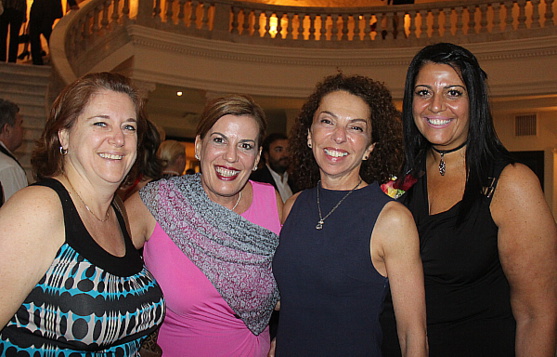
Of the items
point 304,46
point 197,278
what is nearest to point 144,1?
point 304,46

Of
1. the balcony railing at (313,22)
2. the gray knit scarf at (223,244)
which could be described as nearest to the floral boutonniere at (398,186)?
the gray knit scarf at (223,244)

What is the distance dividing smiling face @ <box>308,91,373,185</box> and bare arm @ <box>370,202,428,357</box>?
33 cm

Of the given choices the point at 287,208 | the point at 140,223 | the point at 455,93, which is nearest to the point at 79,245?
the point at 140,223

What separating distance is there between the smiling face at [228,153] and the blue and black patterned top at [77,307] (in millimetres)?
597

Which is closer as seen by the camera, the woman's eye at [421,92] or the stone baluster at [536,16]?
the woman's eye at [421,92]

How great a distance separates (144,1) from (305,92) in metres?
3.22

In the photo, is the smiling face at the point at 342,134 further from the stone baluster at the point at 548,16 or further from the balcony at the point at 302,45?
the stone baluster at the point at 548,16

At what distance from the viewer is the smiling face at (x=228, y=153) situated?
2.15 metres

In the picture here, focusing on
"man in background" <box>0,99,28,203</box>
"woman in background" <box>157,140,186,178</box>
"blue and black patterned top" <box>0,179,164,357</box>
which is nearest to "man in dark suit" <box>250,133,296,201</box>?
"woman in background" <box>157,140,186,178</box>

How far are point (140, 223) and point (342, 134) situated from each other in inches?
37.3

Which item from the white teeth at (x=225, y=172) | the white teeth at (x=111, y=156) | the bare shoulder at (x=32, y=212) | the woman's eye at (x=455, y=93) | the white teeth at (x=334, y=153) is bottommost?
the bare shoulder at (x=32, y=212)

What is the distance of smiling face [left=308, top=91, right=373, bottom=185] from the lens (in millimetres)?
1983

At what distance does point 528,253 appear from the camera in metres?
1.78

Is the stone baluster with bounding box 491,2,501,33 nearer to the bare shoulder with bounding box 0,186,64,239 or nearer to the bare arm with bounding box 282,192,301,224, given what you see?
the bare arm with bounding box 282,192,301,224
